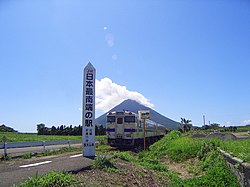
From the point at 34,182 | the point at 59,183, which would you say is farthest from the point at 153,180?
the point at 34,182

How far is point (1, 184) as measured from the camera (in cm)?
518

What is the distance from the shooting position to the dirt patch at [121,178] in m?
5.91

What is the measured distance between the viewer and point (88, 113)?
415 inches

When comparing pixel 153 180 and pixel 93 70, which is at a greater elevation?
pixel 93 70

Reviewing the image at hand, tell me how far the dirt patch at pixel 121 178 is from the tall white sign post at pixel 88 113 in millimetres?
2634

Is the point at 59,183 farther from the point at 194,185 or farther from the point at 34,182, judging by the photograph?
the point at 194,185

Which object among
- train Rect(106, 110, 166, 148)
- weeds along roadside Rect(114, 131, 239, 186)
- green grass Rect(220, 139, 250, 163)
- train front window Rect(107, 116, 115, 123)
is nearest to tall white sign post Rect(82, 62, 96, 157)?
weeds along roadside Rect(114, 131, 239, 186)

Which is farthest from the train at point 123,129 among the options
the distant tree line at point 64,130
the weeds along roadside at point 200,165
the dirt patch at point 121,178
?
the distant tree line at point 64,130

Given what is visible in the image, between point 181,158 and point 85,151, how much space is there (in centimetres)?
453

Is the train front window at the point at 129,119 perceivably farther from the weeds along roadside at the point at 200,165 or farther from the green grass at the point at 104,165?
the green grass at the point at 104,165

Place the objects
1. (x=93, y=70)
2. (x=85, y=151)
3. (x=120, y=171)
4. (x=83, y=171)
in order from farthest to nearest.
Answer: (x=93, y=70), (x=85, y=151), (x=120, y=171), (x=83, y=171)

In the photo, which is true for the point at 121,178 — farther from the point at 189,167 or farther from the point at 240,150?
the point at 189,167

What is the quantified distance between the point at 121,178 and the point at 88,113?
4.35 meters

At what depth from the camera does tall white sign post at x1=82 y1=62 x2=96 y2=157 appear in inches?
404
